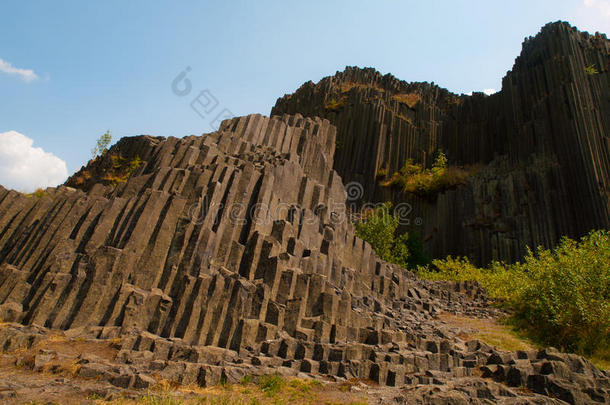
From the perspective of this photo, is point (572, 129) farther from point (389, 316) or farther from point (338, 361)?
point (338, 361)

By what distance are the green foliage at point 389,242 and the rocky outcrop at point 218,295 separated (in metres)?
12.0

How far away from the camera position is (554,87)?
2911 cm

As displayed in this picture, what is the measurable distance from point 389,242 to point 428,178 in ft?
32.3

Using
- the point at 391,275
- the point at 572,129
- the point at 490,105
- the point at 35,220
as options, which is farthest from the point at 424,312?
the point at 490,105

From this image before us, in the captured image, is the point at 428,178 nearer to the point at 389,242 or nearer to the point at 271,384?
the point at 389,242

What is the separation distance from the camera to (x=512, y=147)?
30.8m

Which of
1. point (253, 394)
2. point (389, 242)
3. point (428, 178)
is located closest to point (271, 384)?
point (253, 394)

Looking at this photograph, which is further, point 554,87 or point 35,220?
point 554,87

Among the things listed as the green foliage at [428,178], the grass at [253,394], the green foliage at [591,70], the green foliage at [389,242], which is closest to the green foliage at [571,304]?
the grass at [253,394]

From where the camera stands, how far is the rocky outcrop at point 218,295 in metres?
7.52

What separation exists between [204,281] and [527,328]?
11480 millimetres

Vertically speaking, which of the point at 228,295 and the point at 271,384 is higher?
the point at 228,295

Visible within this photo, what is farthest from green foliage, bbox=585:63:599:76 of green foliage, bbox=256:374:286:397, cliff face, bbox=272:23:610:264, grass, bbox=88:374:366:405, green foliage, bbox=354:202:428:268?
green foliage, bbox=256:374:286:397

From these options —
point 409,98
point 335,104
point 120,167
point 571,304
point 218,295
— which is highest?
point 409,98
